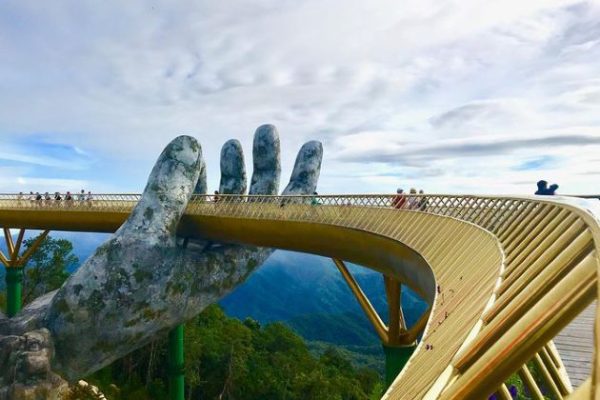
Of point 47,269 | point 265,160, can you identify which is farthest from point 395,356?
point 47,269

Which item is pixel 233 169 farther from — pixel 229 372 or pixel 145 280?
pixel 229 372

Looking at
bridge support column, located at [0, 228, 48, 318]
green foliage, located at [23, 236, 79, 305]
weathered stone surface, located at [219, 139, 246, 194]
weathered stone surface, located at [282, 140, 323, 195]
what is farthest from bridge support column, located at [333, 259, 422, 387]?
green foliage, located at [23, 236, 79, 305]

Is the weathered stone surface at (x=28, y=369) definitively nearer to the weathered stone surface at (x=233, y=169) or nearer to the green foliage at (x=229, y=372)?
the weathered stone surface at (x=233, y=169)

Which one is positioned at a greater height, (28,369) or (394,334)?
(394,334)

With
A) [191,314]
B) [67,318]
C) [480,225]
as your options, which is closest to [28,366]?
[67,318]

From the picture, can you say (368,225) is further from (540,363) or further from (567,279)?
(567,279)

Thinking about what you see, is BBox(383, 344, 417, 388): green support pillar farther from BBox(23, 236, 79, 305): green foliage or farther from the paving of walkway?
BBox(23, 236, 79, 305): green foliage

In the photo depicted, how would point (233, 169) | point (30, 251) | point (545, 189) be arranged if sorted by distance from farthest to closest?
1. point (30, 251)
2. point (233, 169)
3. point (545, 189)
